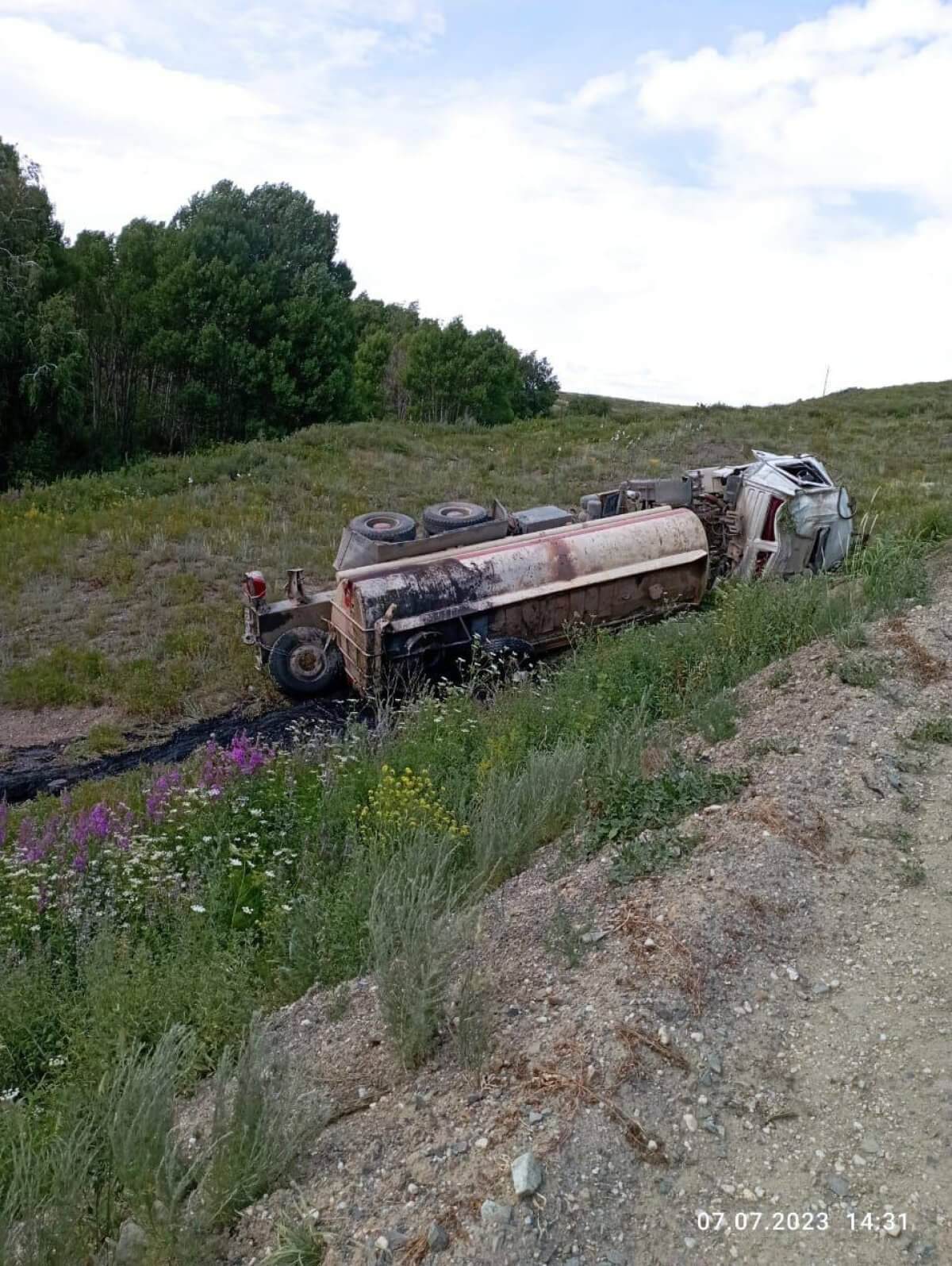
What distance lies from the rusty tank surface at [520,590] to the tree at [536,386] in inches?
2061

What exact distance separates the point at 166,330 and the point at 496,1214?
31.2 meters

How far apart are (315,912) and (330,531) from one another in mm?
11378

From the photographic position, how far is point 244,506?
16.7 m

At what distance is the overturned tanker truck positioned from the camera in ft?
28.8

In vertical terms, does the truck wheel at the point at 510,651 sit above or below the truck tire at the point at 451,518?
below

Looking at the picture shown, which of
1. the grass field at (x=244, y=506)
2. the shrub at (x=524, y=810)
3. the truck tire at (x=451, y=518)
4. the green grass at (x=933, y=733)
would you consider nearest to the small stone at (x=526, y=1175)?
the shrub at (x=524, y=810)

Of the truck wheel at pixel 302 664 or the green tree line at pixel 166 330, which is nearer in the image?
the truck wheel at pixel 302 664

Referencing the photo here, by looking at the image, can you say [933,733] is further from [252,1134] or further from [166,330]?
[166,330]

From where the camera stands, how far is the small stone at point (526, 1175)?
2.59 metres

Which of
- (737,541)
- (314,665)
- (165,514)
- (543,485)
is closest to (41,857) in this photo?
(314,665)

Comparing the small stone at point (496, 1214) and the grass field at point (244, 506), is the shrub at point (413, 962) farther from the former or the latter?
the grass field at point (244, 506)

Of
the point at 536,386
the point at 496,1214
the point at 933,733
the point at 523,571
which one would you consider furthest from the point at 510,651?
the point at 536,386

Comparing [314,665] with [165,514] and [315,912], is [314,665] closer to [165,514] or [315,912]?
[315,912]

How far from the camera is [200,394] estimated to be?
1209 inches
